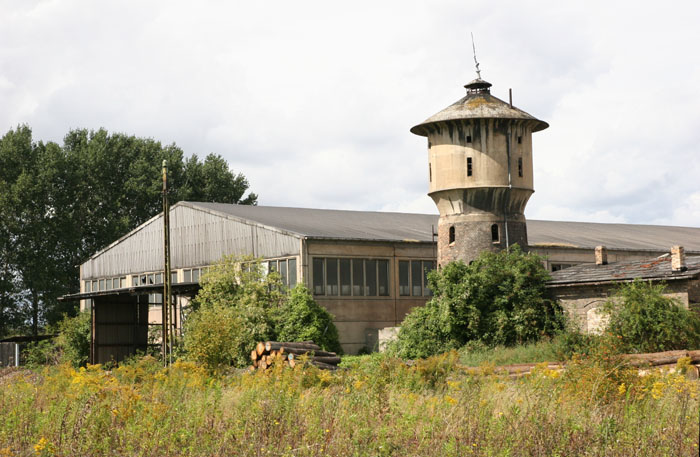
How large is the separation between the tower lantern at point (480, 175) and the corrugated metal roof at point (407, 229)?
4.52 metres

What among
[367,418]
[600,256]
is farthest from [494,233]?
[367,418]

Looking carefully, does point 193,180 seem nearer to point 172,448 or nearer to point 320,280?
point 320,280

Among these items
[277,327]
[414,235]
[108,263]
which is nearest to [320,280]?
[277,327]

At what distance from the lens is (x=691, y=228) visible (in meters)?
61.6

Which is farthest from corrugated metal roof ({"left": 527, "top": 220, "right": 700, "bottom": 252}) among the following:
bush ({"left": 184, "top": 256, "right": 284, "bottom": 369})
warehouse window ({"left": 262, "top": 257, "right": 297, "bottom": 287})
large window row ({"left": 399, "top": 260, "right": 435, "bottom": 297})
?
bush ({"left": 184, "top": 256, "right": 284, "bottom": 369})

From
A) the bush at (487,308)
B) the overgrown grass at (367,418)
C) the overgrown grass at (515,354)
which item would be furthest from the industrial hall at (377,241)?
the overgrown grass at (367,418)

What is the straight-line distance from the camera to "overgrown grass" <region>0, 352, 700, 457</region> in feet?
35.7

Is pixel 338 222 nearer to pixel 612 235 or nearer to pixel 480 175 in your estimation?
pixel 480 175

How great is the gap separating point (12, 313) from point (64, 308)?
3274 mm

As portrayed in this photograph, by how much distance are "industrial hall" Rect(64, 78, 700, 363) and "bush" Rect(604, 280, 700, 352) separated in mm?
8002

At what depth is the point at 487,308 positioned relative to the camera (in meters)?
32.2

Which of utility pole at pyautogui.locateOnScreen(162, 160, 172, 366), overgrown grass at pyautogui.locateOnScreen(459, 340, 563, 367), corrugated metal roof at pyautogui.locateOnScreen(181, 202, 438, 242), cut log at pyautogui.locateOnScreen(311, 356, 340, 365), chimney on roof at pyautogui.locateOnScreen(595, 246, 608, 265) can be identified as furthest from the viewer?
corrugated metal roof at pyautogui.locateOnScreen(181, 202, 438, 242)

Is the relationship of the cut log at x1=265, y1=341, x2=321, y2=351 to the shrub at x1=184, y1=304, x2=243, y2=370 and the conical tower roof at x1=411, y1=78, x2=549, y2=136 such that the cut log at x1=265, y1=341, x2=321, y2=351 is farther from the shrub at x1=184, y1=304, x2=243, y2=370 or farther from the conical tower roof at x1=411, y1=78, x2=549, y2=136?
the conical tower roof at x1=411, y1=78, x2=549, y2=136

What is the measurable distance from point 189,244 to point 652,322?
24.0m
